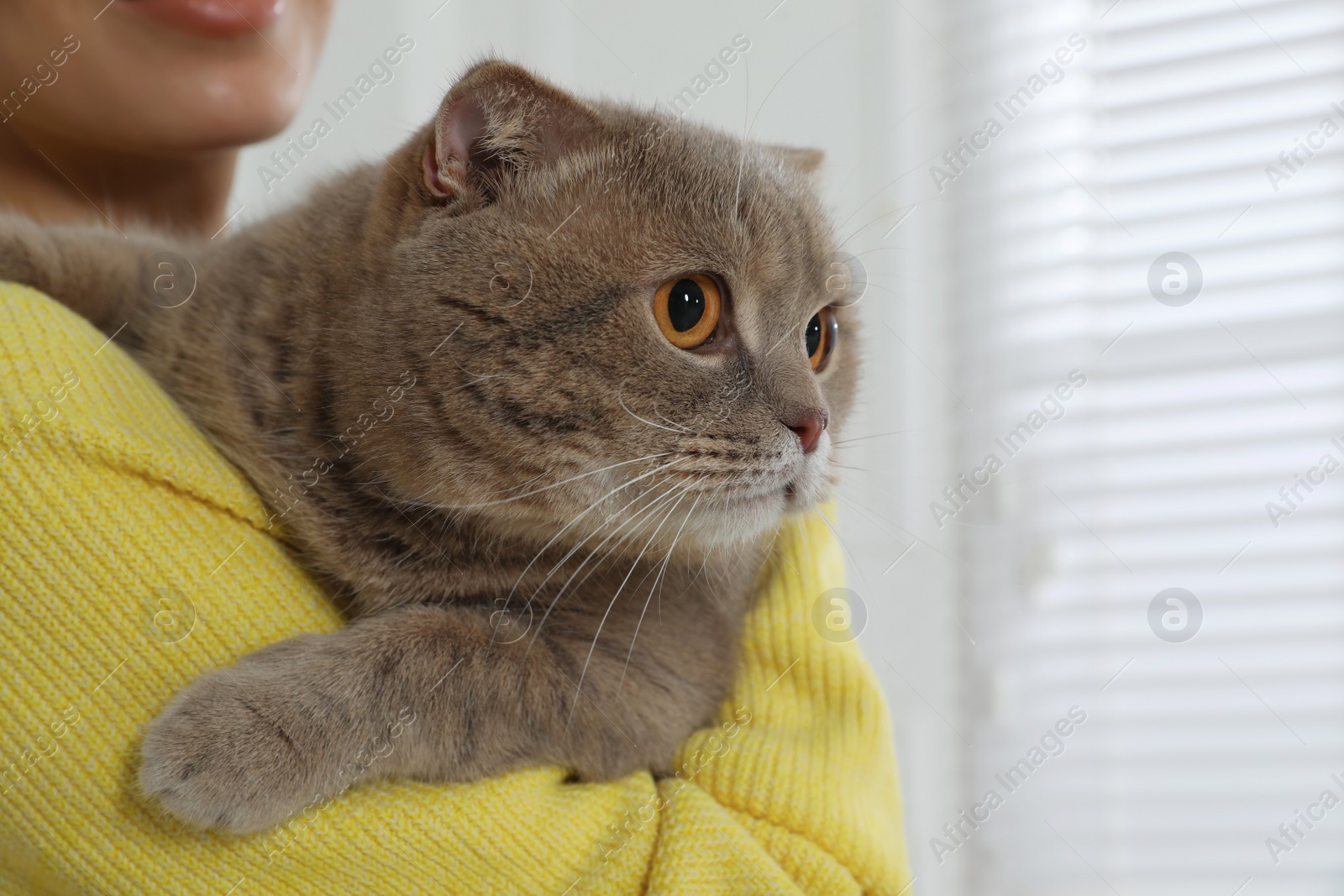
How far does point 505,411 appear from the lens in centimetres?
93

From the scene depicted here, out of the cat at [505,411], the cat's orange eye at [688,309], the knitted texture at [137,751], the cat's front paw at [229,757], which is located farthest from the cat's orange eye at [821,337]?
the cat's front paw at [229,757]

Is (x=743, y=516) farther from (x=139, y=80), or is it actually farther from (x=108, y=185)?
(x=108, y=185)

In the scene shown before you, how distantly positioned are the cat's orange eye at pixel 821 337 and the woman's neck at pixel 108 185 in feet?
2.85

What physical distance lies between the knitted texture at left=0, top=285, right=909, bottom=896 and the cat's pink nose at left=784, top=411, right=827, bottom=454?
326mm

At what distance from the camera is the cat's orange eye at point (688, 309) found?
977 mm

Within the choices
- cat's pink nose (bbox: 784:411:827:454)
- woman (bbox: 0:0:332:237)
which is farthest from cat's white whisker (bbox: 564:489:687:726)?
woman (bbox: 0:0:332:237)

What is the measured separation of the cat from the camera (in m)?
0.92

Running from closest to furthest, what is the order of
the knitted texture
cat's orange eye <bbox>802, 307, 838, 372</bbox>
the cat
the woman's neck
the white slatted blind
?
the knitted texture → the cat → cat's orange eye <bbox>802, 307, 838, 372</bbox> → the woman's neck → the white slatted blind

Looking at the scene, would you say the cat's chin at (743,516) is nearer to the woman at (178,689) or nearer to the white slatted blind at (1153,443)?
the woman at (178,689)

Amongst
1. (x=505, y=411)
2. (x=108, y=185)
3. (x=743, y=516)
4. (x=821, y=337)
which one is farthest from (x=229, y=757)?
(x=108, y=185)

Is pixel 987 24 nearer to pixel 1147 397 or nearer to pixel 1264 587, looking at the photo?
pixel 1147 397

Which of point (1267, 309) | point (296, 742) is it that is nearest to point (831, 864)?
point (296, 742)

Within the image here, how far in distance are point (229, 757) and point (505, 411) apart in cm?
37

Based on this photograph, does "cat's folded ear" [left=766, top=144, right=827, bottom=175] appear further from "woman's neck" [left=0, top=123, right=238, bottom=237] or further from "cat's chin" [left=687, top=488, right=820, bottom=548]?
"woman's neck" [left=0, top=123, right=238, bottom=237]
